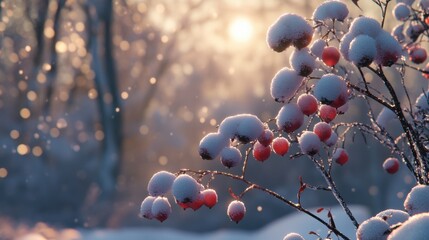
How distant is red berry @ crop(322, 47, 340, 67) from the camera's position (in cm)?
201

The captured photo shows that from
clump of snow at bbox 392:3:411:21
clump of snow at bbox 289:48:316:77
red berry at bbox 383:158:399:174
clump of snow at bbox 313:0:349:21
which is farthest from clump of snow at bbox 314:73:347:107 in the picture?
clump of snow at bbox 392:3:411:21

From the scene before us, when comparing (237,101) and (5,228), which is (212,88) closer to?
(237,101)

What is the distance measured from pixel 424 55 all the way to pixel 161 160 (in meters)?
16.9

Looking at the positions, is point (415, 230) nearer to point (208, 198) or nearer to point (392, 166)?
point (208, 198)

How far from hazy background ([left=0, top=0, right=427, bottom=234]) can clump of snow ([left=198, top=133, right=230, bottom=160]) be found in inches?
483

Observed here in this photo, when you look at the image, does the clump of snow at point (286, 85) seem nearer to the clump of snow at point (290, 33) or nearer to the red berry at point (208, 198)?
the clump of snow at point (290, 33)

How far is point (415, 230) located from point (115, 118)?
15056 mm

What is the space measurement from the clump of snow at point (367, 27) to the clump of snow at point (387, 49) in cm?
2

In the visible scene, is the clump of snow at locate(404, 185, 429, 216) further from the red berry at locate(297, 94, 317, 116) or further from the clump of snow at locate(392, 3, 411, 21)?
the clump of snow at locate(392, 3, 411, 21)

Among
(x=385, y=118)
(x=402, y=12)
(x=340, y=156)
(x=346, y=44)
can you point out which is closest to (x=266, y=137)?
(x=346, y=44)

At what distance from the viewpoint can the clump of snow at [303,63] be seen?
6.23ft

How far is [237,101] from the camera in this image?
23.0 meters

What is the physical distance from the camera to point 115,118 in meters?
16.0

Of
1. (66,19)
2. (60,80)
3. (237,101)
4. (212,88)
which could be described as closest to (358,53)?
(66,19)
